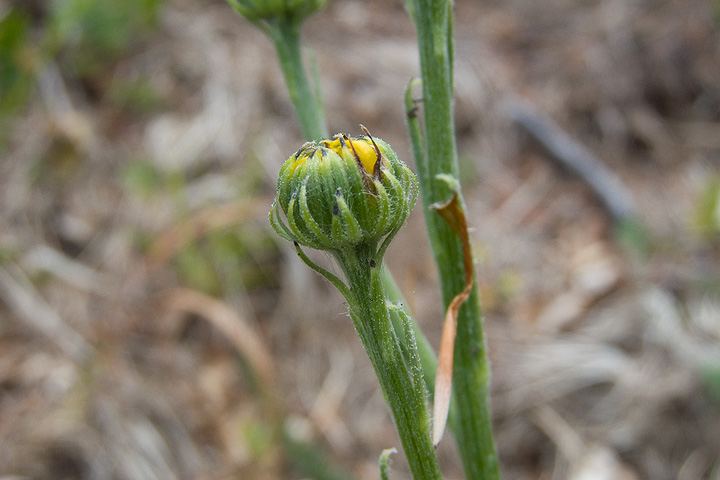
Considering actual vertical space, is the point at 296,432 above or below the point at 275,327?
below

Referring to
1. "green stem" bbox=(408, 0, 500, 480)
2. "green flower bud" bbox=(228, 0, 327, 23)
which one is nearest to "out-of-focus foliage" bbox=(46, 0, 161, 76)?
"green flower bud" bbox=(228, 0, 327, 23)

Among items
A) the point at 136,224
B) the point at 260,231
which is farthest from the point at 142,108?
the point at 260,231

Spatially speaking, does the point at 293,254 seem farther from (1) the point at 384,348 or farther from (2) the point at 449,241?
(1) the point at 384,348

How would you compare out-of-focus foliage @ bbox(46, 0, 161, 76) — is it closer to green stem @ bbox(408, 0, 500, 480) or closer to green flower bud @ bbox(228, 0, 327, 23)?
green flower bud @ bbox(228, 0, 327, 23)

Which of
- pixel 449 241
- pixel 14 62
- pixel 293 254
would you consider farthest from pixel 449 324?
pixel 14 62

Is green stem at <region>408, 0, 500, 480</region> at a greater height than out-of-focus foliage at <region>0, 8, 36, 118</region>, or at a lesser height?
lesser

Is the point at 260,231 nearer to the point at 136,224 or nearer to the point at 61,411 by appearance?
the point at 136,224
